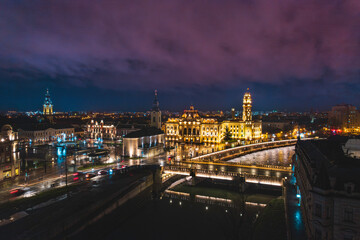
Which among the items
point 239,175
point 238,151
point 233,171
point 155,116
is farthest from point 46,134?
point 239,175

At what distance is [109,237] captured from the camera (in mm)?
28156

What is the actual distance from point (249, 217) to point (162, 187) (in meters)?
17.8

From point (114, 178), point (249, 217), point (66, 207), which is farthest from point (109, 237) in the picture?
point (249, 217)

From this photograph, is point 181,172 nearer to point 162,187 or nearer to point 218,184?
point 162,187

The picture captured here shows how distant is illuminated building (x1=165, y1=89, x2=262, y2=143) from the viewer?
98000mm

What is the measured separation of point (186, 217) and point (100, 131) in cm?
7473

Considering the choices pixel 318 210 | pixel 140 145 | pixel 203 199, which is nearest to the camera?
pixel 318 210

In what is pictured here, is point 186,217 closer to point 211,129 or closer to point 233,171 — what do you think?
point 233,171

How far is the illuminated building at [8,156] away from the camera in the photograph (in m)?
40.0

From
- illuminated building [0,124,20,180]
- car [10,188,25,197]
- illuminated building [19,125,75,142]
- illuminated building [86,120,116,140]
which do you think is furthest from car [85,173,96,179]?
illuminated building [19,125,75,142]

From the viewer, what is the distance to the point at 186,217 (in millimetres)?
33406

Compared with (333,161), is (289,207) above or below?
below

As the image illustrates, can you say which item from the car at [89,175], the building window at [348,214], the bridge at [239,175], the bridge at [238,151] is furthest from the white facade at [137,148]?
the building window at [348,214]

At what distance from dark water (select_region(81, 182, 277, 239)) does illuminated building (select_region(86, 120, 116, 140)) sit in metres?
59.6
